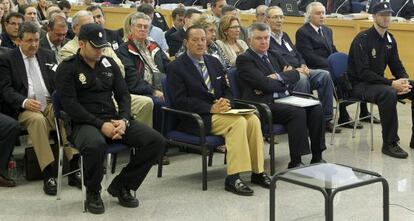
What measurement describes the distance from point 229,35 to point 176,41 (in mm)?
1158

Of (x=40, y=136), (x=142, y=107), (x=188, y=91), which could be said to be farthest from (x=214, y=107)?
(x=40, y=136)

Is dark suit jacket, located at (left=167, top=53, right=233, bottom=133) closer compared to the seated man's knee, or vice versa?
dark suit jacket, located at (left=167, top=53, right=233, bottom=133)

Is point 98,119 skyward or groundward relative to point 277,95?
skyward

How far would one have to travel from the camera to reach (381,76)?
6.19 m

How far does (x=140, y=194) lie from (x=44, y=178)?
68 centimetres

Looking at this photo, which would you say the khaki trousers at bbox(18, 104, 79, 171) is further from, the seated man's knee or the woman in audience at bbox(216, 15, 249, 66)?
the seated man's knee

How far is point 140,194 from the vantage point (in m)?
4.89

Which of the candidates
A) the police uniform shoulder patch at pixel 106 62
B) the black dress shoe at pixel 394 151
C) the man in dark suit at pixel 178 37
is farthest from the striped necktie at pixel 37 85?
the black dress shoe at pixel 394 151

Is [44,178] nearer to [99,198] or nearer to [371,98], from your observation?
[99,198]

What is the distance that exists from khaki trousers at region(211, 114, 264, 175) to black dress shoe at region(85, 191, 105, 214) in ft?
3.13

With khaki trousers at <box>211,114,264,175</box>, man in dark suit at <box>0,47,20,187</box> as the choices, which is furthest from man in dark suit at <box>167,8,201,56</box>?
man in dark suit at <box>0,47,20,187</box>

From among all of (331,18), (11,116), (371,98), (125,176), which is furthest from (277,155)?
(331,18)

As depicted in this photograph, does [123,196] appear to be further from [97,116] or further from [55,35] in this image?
[55,35]

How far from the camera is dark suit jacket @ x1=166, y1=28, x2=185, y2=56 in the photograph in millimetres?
7305
